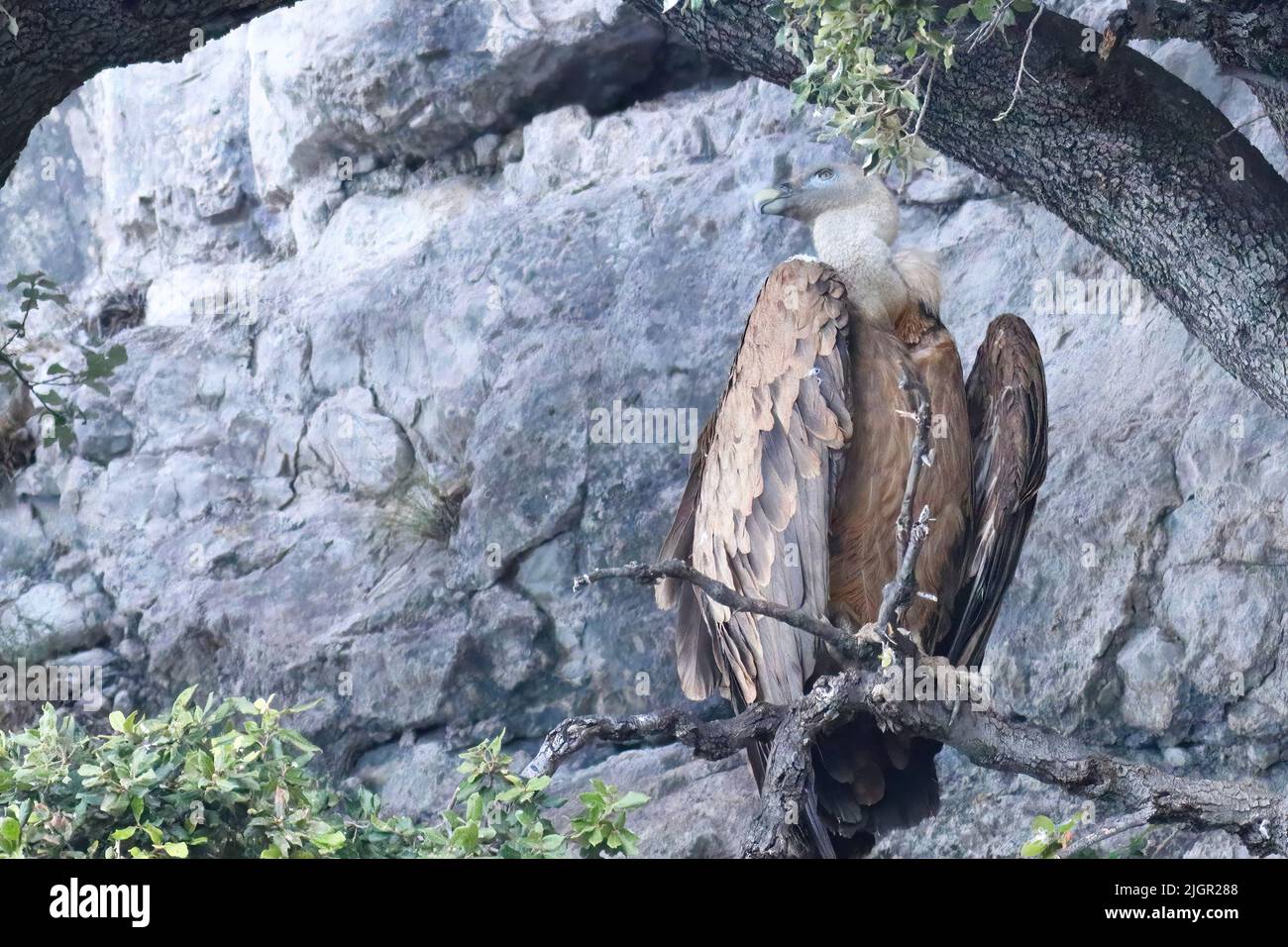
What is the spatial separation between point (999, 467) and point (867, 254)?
0.77 m

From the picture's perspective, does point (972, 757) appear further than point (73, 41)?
No

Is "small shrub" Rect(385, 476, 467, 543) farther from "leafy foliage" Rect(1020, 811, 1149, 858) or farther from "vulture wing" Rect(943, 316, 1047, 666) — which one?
"leafy foliage" Rect(1020, 811, 1149, 858)

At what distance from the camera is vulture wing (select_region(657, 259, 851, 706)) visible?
4129 millimetres

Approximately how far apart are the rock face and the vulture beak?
1365 millimetres

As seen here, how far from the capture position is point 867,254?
4.42m

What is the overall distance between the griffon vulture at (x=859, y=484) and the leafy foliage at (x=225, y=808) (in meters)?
1.07

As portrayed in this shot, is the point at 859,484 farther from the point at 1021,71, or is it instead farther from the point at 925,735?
the point at 1021,71

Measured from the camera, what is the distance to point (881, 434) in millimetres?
4180

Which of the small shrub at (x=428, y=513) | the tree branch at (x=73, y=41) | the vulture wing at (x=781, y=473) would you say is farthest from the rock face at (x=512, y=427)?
the tree branch at (x=73, y=41)

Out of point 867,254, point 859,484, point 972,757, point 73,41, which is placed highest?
point 73,41

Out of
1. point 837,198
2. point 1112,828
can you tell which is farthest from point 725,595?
point 837,198

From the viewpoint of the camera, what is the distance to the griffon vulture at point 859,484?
413 cm

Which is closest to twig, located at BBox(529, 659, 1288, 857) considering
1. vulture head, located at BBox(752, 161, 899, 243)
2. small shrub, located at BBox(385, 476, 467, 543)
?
vulture head, located at BBox(752, 161, 899, 243)

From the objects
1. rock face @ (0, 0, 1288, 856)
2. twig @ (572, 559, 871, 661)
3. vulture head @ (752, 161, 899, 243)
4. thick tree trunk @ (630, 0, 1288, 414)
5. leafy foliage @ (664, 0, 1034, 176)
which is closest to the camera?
twig @ (572, 559, 871, 661)
